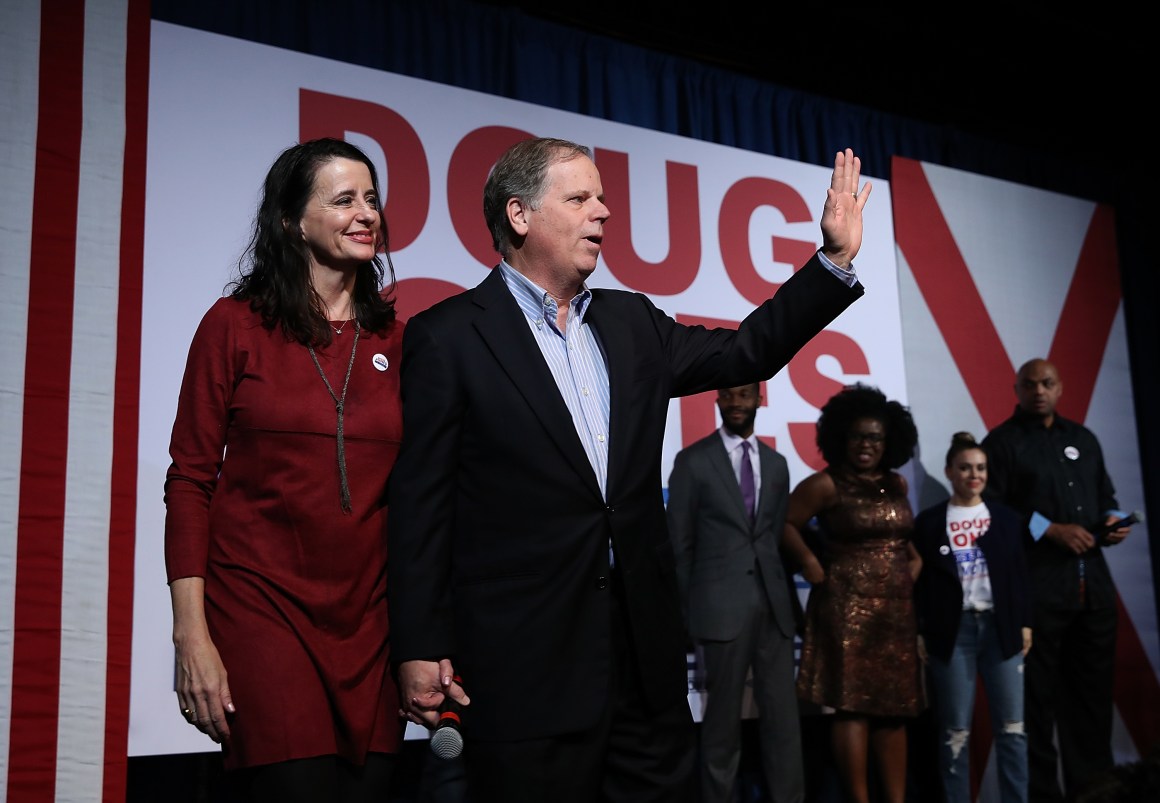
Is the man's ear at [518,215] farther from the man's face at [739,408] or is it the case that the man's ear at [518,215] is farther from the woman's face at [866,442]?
the woman's face at [866,442]

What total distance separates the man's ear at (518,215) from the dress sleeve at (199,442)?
0.53 meters

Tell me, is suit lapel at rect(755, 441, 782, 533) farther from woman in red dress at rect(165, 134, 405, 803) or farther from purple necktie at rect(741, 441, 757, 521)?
woman in red dress at rect(165, 134, 405, 803)

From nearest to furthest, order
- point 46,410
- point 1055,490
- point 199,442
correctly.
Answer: point 199,442 < point 46,410 < point 1055,490

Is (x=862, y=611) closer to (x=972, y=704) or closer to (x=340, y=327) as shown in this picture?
(x=972, y=704)

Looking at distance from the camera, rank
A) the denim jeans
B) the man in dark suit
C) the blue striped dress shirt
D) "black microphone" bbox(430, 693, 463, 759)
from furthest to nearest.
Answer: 1. the denim jeans
2. the blue striped dress shirt
3. the man in dark suit
4. "black microphone" bbox(430, 693, 463, 759)

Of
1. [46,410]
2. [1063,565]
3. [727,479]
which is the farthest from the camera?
[1063,565]

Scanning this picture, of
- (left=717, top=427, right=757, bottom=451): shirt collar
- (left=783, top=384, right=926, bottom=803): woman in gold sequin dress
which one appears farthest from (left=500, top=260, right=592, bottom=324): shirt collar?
(left=783, top=384, right=926, bottom=803): woman in gold sequin dress

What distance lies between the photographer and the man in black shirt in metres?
4.91

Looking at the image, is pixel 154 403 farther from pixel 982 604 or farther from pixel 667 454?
pixel 982 604

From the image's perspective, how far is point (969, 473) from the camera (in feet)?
14.8

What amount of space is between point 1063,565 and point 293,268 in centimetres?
421

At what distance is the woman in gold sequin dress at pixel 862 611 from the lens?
162 inches

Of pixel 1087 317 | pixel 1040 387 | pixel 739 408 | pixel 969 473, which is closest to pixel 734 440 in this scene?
pixel 739 408

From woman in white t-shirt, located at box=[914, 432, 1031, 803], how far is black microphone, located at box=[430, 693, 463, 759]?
127 inches
